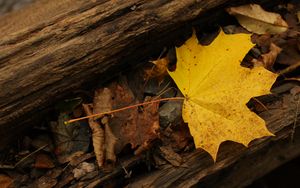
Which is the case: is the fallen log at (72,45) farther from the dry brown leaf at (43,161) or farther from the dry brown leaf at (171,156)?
the dry brown leaf at (171,156)

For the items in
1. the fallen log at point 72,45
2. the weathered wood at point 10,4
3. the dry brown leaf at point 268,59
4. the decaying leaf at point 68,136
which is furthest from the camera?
the weathered wood at point 10,4

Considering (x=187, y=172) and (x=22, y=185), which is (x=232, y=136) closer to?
(x=187, y=172)

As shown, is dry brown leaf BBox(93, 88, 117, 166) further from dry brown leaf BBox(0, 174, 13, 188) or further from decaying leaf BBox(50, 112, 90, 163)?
dry brown leaf BBox(0, 174, 13, 188)

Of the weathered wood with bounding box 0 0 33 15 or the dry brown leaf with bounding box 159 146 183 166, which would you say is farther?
the weathered wood with bounding box 0 0 33 15

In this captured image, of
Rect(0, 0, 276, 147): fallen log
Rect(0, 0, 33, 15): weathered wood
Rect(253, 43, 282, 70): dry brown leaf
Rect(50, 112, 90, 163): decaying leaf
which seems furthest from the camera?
Rect(0, 0, 33, 15): weathered wood

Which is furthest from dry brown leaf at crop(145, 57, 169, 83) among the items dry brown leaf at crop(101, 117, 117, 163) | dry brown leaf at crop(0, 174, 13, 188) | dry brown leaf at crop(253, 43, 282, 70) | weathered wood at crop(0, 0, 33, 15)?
weathered wood at crop(0, 0, 33, 15)

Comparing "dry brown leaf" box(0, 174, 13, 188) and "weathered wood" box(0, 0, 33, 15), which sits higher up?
"weathered wood" box(0, 0, 33, 15)

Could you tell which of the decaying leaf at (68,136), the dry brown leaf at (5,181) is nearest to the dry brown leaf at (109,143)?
the decaying leaf at (68,136)
